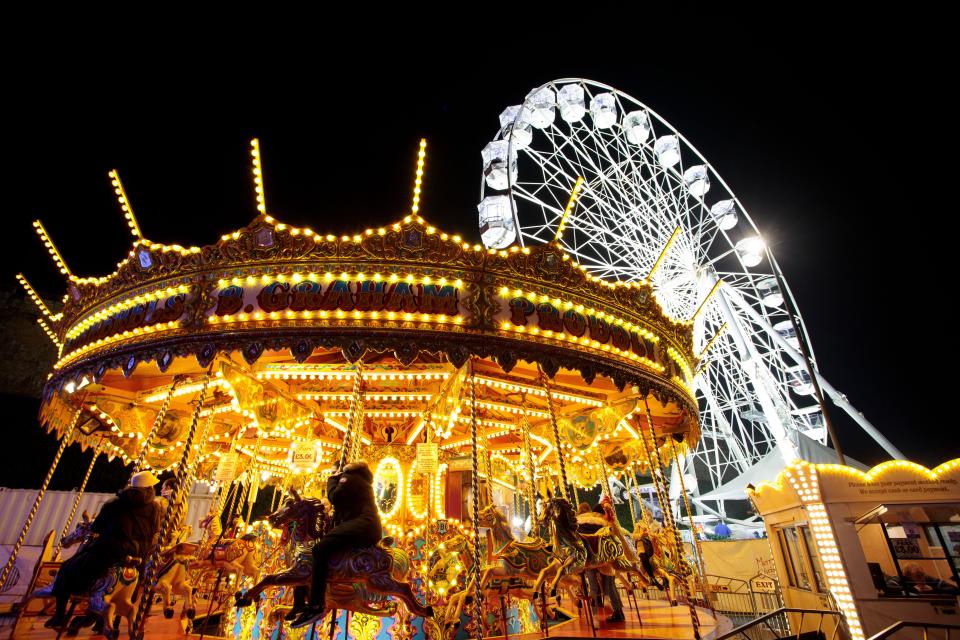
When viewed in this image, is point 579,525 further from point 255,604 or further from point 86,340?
point 86,340

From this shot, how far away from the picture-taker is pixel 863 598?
6902 millimetres

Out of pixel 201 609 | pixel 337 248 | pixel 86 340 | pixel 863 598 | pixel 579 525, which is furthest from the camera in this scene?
pixel 201 609

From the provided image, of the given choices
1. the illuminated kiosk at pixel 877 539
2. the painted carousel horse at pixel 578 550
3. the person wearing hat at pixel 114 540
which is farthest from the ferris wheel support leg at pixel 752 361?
the person wearing hat at pixel 114 540

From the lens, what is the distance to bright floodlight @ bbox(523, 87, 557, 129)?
770 inches

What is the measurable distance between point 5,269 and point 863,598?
30.3 m

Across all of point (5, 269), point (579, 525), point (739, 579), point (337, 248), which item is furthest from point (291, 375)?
point (5, 269)

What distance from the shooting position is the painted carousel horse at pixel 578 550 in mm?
5496

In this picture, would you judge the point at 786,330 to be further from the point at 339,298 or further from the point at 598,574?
the point at 339,298

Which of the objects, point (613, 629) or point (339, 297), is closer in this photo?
point (339, 297)

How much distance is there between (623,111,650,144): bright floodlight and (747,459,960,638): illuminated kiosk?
16.1 metres

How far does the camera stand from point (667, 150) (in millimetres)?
19938

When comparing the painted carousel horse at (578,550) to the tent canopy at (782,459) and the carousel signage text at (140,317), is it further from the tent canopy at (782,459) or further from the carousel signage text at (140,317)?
the tent canopy at (782,459)

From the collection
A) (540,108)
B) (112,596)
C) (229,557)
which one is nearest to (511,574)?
(229,557)

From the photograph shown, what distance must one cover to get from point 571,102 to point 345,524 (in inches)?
788
